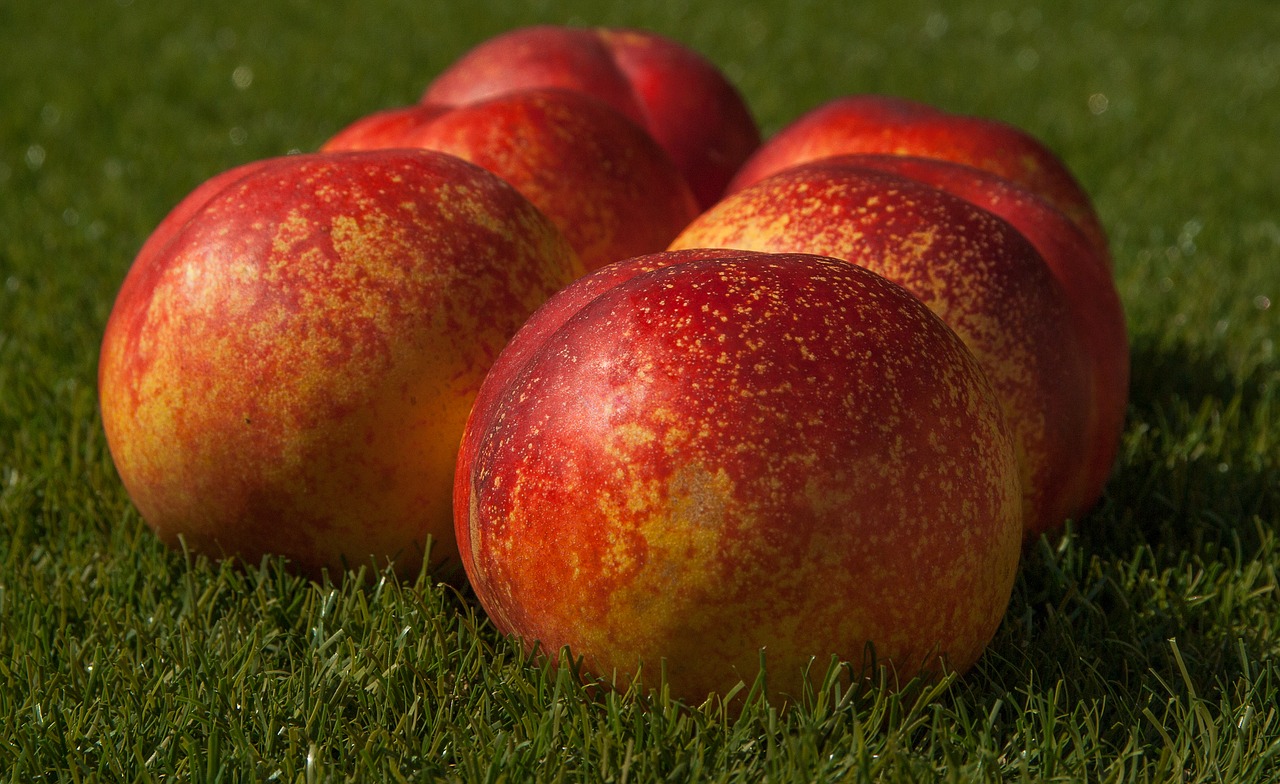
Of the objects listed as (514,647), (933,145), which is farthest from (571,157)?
(514,647)

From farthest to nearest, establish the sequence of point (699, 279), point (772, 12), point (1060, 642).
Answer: point (772, 12) < point (1060, 642) < point (699, 279)

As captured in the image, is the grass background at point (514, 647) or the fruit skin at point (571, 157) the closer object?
the grass background at point (514, 647)

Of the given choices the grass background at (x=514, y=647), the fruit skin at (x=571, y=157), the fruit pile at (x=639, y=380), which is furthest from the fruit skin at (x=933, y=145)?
the grass background at (x=514, y=647)

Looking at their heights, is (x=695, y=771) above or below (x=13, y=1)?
below

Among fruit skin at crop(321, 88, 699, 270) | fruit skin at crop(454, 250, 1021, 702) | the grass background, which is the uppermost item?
fruit skin at crop(321, 88, 699, 270)

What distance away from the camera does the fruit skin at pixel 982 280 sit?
2264mm

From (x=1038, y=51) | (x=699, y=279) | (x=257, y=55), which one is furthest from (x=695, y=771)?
(x=1038, y=51)

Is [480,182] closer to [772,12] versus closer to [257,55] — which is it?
[257,55]

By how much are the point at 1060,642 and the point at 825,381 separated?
72 centimetres

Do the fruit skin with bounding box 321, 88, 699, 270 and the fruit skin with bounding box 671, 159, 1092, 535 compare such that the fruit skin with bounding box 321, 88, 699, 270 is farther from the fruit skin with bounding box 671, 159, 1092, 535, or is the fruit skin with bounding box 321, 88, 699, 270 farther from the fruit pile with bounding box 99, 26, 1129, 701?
the fruit skin with bounding box 671, 159, 1092, 535

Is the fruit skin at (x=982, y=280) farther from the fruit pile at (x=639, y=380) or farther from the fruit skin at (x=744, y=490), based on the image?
the fruit skin at (x=744, y=490)

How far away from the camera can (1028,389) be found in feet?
7.47

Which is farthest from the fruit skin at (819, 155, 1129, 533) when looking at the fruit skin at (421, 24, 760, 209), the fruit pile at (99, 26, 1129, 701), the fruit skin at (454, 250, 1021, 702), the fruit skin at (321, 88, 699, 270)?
the fruit skin at (421, 24, 760, 209)

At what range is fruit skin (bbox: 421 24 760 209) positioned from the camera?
3553 millimetres
